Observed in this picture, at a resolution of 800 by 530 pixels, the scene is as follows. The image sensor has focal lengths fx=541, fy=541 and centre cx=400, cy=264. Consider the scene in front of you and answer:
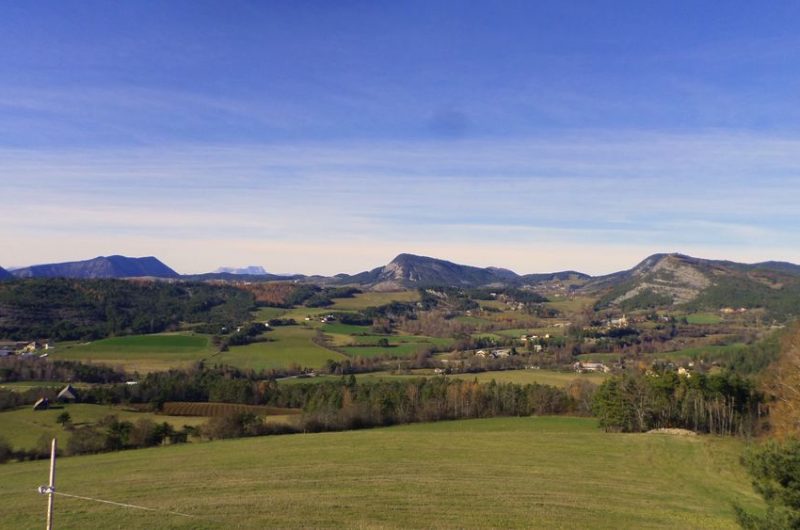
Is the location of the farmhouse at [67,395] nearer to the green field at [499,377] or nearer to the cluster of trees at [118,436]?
the cluster of trees at [118,436]

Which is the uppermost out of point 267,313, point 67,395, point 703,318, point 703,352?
point 703,318

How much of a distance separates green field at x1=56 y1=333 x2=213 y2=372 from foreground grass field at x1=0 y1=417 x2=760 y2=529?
167ft

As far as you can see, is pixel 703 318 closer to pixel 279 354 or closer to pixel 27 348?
pixel 279 354

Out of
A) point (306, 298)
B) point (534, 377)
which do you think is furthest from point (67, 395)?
point (306, 298)

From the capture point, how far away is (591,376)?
8625cm

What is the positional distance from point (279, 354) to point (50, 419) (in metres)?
48.3

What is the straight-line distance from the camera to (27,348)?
3730 inches

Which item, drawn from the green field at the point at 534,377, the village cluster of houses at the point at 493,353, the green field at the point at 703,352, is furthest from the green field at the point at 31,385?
the green field at the point at 703,352

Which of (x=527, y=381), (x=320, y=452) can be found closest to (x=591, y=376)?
(x=527, y=381)

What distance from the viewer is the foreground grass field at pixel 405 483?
836 inches

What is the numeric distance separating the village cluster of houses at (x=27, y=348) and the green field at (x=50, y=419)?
1540 inches

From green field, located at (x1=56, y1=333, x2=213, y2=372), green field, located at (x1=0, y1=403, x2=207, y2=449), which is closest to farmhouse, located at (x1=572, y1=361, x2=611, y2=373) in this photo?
green field, located at (x1=0, y1=403, x2=207, y2=449)

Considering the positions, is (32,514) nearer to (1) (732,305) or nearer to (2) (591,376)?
(2) (591,376)

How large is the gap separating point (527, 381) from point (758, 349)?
1574 inches
